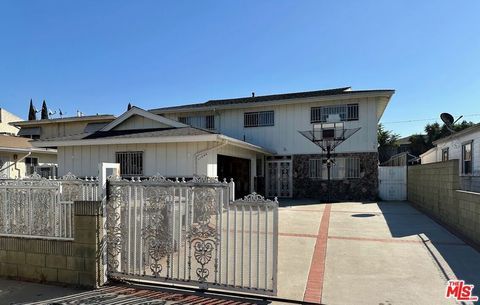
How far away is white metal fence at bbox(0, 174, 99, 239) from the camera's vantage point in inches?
203

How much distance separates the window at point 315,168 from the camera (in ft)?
63.1

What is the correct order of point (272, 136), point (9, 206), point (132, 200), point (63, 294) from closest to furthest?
point (63, 294) → point (132, 200) → point (9, 206) → point (272, 136)

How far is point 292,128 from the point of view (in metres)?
19.7

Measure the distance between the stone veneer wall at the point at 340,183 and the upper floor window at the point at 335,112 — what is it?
1.94 metres

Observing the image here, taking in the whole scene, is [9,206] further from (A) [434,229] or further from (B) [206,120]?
(B) [206,120]

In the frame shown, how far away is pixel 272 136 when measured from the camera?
20016mm

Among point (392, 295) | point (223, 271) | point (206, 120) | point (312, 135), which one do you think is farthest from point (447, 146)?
point (223, 271)

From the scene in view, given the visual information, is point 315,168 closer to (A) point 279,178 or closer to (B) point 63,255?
(A) point 279,178

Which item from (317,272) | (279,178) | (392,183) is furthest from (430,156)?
(317,272)

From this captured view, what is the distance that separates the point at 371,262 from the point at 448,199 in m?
5.52

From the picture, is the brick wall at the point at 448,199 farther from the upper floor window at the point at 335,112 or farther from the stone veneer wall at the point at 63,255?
the stone veneer wall at the point at 63,255

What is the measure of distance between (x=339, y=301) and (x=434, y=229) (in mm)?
6585

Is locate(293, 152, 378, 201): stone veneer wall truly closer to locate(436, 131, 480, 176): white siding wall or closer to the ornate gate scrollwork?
locate(436, 131, 480, 176): white siding wall

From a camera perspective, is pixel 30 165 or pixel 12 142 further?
pixel 30 165
